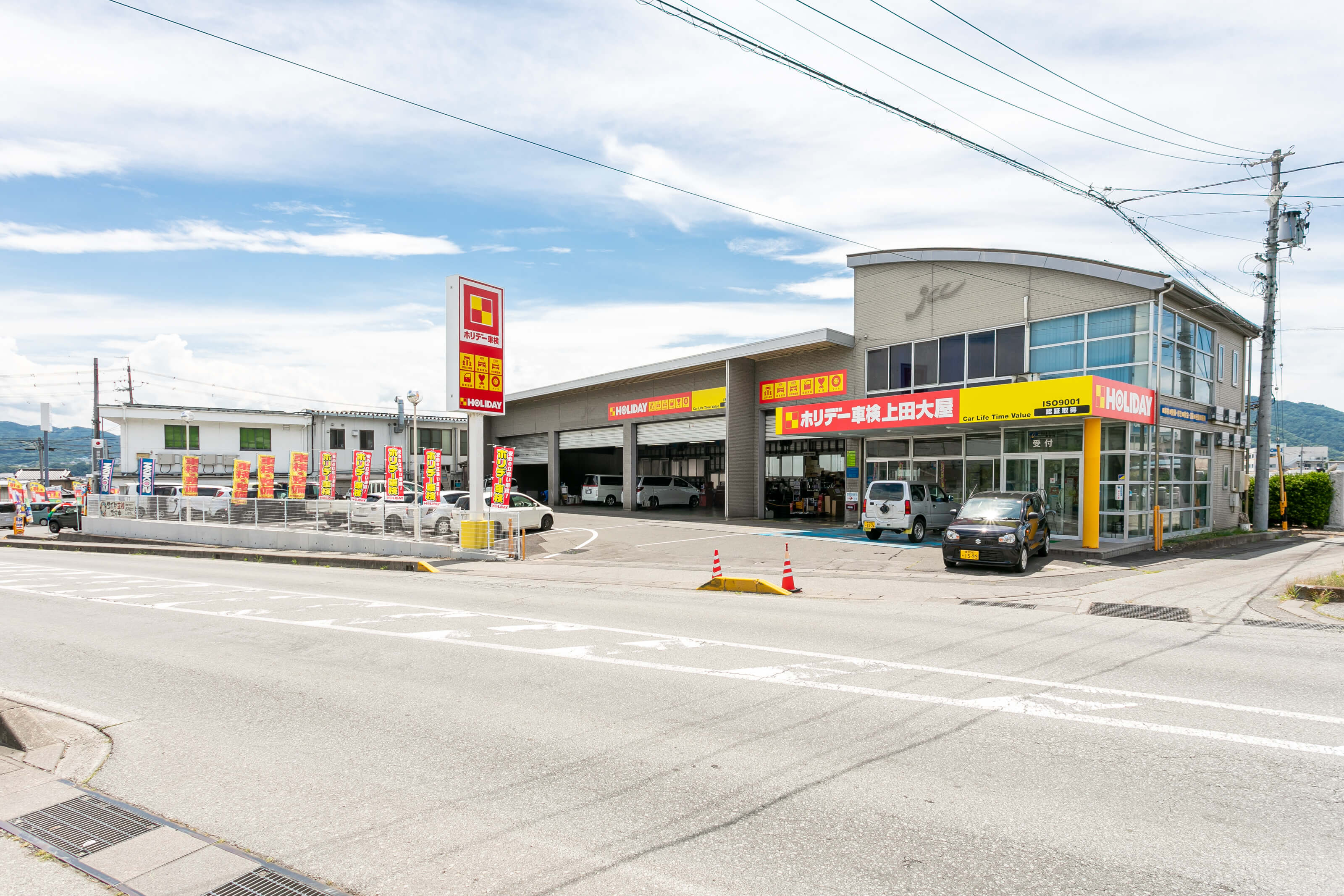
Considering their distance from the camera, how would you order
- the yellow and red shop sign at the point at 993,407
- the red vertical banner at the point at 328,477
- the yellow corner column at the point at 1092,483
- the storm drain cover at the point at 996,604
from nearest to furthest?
the storm drain cover at the point at 996,604 → the yellow and red shop sign at the point at 993,407 → the yellow corner column at the point at 1092,483 → the red vertical banner at the point at 328,477

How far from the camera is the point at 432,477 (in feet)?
75.5

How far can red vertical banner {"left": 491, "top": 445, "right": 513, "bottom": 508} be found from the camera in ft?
76.2

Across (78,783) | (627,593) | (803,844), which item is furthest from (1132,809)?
(627,593)

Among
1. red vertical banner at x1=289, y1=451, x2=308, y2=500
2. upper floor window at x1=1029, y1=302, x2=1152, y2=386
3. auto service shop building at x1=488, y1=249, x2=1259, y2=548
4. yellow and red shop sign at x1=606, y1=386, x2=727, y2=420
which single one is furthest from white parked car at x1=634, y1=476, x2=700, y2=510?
upper floor window at x1=1029, y1=302, x2=1152, y2=386

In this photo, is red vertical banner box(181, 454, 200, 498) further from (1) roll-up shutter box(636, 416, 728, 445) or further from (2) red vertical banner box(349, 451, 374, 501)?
(1) roll-up shutter box(636, 416, 728, 445)

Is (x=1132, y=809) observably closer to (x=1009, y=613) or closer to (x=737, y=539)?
(x=1009, y=613)

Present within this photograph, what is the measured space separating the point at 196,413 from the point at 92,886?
180 ft

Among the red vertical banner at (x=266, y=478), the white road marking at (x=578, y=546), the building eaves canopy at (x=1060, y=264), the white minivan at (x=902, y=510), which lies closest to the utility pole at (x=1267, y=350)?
the building eaves canopy at (x=1060, y=264)

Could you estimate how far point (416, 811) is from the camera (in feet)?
14.0

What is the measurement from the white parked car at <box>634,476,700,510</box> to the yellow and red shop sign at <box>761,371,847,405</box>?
8759mm

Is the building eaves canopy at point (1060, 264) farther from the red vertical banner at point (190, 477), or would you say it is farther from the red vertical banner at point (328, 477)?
the red vertical banner at point (190, 477)

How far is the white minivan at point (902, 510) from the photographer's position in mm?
20969

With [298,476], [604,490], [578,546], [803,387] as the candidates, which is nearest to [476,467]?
[578,546]

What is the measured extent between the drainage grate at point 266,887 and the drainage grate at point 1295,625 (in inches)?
447
